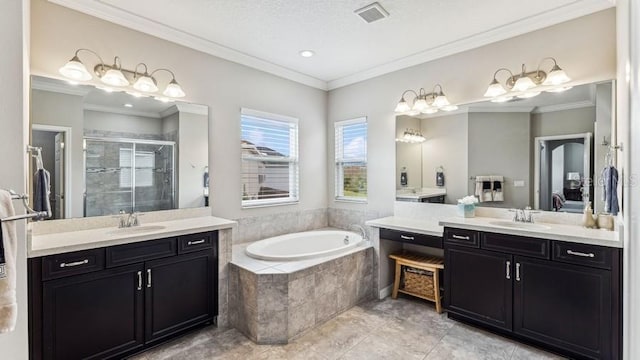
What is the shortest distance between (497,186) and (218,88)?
10.2 ft

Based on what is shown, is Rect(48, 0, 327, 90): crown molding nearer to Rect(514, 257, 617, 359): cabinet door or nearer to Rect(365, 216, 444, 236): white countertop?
Rect(365, 216, 444, 236): white countertop

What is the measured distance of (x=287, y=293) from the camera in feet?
8.16

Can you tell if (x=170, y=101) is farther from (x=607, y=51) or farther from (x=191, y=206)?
(x=607, y=51)

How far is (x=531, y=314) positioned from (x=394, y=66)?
2876 millimetres

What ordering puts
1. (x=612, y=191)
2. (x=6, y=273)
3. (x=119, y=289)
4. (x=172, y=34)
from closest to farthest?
(x=6, y=273)
(x=612, y=191)
(x=119, y=289)
(x=172, y=34)

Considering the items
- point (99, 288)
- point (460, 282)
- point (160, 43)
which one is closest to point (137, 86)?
point (160, 43)

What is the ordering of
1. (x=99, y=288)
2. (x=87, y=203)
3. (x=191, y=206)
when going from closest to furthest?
(x=99, y=288) → (x=87, y=203) → (x=191, y=206)

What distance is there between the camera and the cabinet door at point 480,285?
2488mm

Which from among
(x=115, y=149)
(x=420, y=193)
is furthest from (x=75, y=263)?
(x=420, y=193)

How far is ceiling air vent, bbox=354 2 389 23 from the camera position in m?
2.45

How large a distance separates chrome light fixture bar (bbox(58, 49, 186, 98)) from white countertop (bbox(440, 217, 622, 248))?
2.89 meters

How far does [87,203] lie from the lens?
8.11 feet

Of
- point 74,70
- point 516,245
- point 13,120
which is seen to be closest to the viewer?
point 13,120

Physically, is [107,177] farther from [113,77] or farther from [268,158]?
[268,158]
